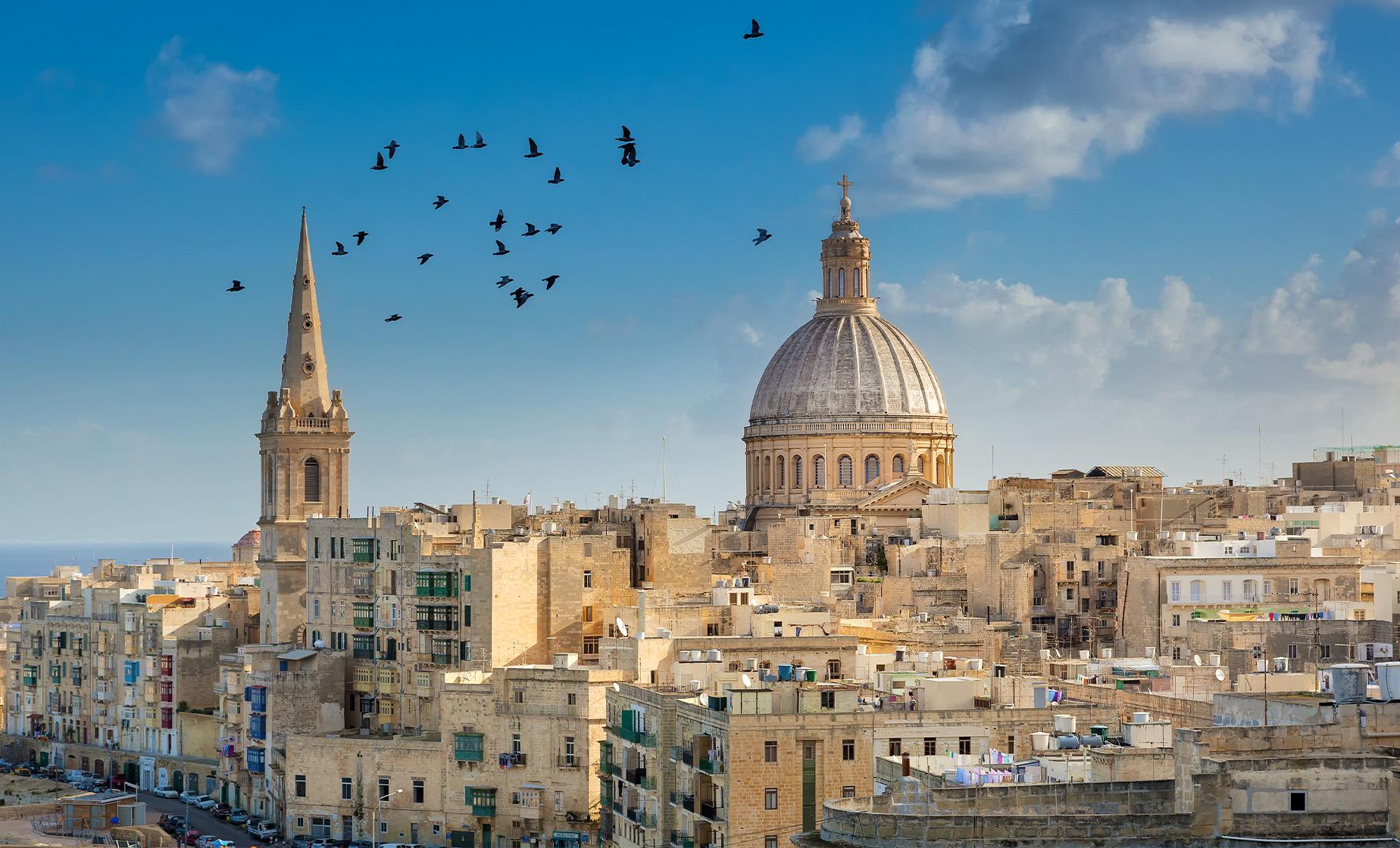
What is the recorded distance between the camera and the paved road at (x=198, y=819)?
65875 mm

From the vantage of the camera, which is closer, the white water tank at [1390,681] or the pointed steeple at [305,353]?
the white water tank at [1390,681]

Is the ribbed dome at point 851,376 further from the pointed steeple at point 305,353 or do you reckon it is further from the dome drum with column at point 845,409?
the pointed steeple at point 305,353

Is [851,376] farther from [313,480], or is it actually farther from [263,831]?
[263,831]

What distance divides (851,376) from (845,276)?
15.7ft

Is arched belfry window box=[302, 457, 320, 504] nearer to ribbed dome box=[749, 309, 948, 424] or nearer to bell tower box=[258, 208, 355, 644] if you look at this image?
bell tower box=[258, 208, 355, 644]

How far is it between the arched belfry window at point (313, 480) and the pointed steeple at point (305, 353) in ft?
4.70

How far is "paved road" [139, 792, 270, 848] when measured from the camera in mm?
65875

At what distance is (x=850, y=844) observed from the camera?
32.0m

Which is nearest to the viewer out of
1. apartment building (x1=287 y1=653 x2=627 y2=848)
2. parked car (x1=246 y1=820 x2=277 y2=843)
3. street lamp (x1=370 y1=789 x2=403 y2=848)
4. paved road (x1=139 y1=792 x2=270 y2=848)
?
apartment building (x1=287 y1=653 x2=627 y2=848)

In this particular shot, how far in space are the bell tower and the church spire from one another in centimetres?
2291

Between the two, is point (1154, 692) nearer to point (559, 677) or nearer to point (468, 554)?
point (559, 677)

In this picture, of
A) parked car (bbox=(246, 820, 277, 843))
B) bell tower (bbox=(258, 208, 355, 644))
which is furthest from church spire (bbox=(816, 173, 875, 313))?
parked car (bbox=(246, 820, 277, 843))

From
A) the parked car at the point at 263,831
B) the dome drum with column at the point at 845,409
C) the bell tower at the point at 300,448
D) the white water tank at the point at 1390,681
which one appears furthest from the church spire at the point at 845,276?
the white water tank at the point at 1390,681

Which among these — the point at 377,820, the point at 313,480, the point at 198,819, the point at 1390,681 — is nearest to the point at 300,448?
the point at 313,480
